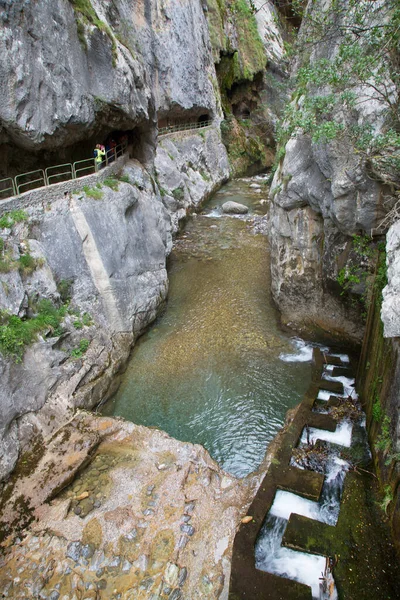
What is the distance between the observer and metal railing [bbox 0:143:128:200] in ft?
47.7

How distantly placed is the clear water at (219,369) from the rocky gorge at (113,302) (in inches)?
21.7

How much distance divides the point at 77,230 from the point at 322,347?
9.84 meters

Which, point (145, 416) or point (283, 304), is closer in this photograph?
point (145, 416)

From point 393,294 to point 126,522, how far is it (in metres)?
7.49

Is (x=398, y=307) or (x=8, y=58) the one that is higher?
(x=8, y=58)

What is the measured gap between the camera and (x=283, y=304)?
15688mm

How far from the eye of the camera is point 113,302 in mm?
14453

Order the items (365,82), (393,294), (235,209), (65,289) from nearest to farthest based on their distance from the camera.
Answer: (393,294) < (365,82) < (65,289) < (235,209)

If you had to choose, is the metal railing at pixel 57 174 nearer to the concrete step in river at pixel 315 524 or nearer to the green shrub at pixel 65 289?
the green shrub at pixel 65 289

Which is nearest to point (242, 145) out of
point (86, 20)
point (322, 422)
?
point (86, 20)

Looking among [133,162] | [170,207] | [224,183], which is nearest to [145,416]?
[133,162]

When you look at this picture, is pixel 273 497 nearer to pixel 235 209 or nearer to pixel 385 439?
pixel 385 439

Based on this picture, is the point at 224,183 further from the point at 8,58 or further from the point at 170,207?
the point at 8,58

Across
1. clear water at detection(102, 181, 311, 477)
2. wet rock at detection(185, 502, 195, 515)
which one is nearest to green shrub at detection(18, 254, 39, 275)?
clear water at detection(102, 181, 311, 477)
